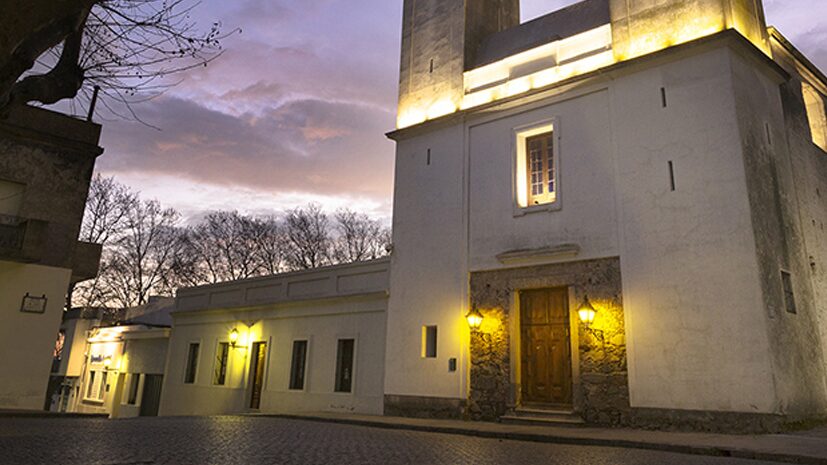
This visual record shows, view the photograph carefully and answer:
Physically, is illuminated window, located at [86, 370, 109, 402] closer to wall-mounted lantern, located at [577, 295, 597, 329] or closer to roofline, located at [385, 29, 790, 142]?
roofline, located at [385, 29, 790, 142]

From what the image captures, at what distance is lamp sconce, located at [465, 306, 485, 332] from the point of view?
13.5 metres

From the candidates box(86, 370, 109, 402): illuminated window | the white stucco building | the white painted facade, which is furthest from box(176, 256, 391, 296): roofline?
box(86, 370, 109, 402): illuminated window

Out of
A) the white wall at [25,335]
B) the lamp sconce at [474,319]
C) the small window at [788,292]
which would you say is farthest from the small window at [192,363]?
the small window at [788,292]

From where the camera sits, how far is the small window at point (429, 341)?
14445 mm

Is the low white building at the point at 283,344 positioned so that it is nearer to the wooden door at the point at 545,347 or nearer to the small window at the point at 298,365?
the small window at the point at 298,365

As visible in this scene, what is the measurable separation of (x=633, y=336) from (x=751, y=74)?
6.02 metres

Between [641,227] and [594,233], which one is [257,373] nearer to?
[594,233]

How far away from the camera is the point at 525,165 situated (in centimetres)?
1427

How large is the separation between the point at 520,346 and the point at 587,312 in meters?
2.00

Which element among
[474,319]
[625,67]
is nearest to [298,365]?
[474,319]

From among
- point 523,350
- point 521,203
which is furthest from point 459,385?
point 521,203

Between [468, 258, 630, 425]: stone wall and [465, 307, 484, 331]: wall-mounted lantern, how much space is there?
0.14 m

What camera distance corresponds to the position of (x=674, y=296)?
10992 millimetres

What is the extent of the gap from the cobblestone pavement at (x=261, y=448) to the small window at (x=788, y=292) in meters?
4.83
